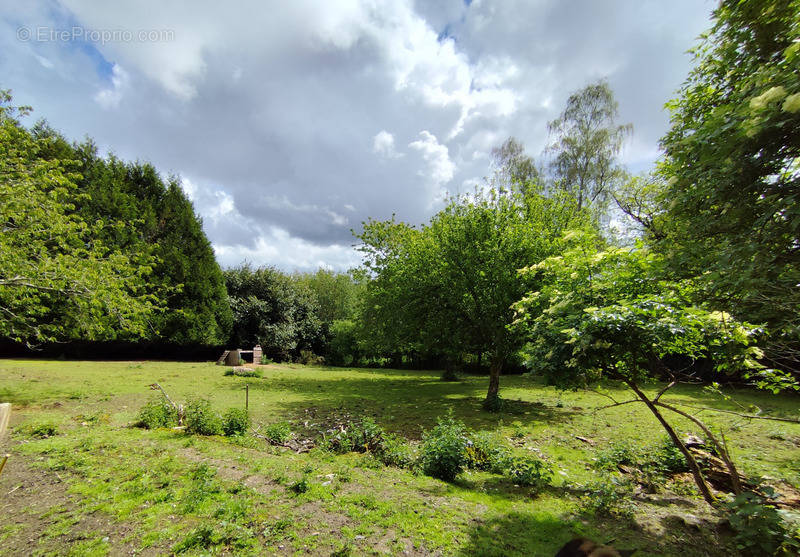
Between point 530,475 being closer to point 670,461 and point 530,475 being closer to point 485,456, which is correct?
point 485,456

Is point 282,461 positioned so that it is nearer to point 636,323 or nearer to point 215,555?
point 215,555

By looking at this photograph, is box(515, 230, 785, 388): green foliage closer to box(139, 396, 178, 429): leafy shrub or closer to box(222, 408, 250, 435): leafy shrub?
box(222, 408, 250, 435): leafy shrub

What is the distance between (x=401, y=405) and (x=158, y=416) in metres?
7.30

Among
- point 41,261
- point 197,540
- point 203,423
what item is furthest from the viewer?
point 41,261

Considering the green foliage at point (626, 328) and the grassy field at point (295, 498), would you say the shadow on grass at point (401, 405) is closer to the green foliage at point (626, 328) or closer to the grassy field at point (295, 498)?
the grassy field at point (295, 498)

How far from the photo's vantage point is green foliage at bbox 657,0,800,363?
2602mm

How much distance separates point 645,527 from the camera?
3.94 metres

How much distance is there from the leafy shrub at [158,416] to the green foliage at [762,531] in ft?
31.3

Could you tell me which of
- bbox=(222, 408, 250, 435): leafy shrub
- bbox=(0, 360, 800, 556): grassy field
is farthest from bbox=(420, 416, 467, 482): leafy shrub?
bbox=(222, 408, 250, 435): leafy shrub

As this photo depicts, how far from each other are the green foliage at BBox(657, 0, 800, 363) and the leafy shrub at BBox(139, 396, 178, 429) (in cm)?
983

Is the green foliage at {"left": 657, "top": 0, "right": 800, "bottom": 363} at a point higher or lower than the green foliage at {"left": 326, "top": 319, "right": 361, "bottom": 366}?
higher

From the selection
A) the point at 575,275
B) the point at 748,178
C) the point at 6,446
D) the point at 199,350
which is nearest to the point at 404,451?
the point at 575,275

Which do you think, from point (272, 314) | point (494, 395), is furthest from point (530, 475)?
point (272, 314)

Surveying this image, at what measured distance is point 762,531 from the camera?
10.0 ft
